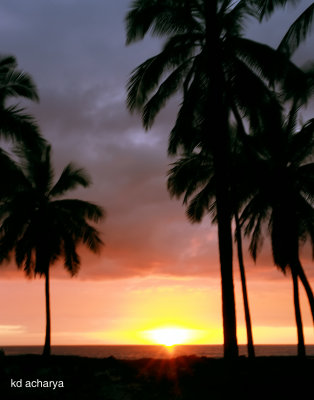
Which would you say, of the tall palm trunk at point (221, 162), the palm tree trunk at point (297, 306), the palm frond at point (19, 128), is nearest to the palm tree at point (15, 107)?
the palm frond at point (19, 128)

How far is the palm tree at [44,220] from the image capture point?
23.5 m

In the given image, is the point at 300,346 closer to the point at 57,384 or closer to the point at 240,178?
the point at 240,178

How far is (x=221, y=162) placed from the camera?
15125 millimetres

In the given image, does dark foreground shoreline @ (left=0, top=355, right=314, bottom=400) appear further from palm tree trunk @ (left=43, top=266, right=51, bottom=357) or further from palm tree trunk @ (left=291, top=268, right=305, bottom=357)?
palm tree trunk @ (left=291, top=268, right=305, bottom=357)

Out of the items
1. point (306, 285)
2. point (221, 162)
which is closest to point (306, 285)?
point (306, 285)

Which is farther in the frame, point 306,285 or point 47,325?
point 47,325

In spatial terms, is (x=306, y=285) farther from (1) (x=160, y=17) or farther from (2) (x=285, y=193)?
(1) (x=160, y=17)

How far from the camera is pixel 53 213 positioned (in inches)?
958

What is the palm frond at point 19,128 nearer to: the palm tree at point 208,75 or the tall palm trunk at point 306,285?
the palm tree at point 208,75

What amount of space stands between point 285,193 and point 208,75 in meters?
7.78

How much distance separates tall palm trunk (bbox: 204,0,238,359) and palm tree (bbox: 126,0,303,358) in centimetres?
3

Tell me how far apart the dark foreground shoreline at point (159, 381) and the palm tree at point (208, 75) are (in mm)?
3120

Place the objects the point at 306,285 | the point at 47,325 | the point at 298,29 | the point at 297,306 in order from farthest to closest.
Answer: the point at 297,306, the point at 47,325, the point at 306,285, the point at 298,29

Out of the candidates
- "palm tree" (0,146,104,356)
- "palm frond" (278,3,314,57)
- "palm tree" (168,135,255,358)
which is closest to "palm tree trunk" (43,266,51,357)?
"palm tree" (0,146,104,356)
